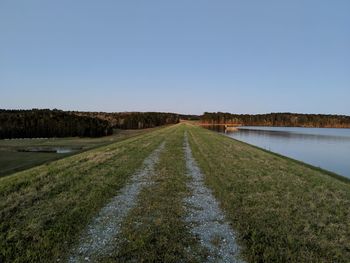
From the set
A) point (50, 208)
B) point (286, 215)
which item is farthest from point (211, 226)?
point (50, 208)

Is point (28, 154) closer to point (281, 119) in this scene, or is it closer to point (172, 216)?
point (172, 216)

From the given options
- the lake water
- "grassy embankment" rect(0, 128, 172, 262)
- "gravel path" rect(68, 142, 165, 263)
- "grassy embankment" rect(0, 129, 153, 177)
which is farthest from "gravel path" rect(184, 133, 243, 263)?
"grassy embankment" rect(0, 129, 153, 177)

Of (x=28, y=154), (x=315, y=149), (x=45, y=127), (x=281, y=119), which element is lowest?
(x=28, y=154)

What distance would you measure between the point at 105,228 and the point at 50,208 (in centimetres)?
205

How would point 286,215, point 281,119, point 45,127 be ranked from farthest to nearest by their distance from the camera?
point 281,119
point 45,127
point 286,215

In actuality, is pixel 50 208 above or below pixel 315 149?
above

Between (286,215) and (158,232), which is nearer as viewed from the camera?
(158,232)

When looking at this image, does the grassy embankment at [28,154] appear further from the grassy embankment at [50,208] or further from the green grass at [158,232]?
the green grass at [158,232]

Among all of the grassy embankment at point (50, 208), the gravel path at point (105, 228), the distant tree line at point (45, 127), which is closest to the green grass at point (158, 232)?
the gravel path at point (105, 228)

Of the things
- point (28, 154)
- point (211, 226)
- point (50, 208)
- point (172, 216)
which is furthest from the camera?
point (28, 154)

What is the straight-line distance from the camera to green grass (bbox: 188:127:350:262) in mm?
4777

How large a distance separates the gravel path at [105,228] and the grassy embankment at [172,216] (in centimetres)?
19

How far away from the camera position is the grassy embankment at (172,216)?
4.72 m

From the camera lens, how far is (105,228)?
5.59 metres
